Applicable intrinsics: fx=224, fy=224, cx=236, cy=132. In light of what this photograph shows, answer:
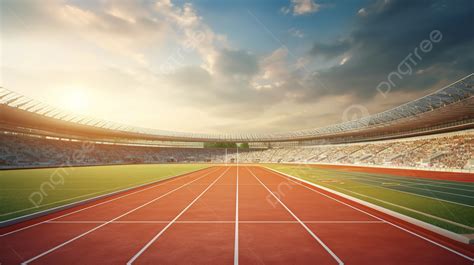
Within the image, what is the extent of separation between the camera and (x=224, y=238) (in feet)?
22.9

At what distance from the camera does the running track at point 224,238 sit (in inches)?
223

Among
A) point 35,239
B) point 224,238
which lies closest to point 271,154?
point 224,238

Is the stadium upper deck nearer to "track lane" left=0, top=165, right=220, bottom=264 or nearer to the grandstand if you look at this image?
the grandstand

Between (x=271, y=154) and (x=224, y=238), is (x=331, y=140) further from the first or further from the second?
(x=224, y=238)

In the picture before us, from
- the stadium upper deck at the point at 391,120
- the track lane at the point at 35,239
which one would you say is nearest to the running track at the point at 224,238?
the track lane at the point at 35,239

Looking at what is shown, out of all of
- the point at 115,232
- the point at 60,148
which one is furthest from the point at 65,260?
the point at 60,148

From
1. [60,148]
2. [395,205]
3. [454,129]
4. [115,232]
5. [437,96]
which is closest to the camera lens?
[115,232]

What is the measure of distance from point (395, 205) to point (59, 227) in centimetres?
1385

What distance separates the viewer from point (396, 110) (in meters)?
37.7

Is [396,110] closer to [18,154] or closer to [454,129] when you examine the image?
[454,129]

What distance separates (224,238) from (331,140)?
68361 millimetres

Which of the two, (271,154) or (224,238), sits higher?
(271,154)

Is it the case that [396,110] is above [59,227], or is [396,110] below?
above

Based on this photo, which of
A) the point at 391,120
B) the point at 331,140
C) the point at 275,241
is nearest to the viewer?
the point at 275,241
